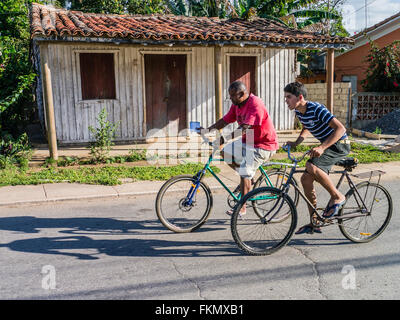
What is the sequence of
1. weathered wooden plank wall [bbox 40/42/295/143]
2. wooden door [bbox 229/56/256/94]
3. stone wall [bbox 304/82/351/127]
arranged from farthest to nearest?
stone wall [bbox 304/82/351/127] → wooden door [bbox 229/56/256/94] → weathered wooden plank wall [bbox 40/42/295/143]

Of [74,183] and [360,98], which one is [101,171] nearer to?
[74,183]

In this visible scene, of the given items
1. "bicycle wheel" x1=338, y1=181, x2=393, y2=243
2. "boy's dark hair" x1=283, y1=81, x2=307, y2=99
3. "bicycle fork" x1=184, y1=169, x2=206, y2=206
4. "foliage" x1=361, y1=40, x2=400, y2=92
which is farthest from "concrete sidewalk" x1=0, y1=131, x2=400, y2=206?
"foliage" x1=361, y1=40, x2=400, y2=92

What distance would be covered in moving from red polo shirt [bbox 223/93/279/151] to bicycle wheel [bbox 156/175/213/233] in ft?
2.93

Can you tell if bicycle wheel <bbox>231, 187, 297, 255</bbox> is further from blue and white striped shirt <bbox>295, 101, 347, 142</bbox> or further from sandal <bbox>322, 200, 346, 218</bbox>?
blue and white striped shirt <bbox>295, 101, 347, 142</bbox>

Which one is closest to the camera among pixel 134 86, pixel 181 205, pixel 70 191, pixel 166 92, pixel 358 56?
pixel 181 205

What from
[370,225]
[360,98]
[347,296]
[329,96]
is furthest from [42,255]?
[360,98]

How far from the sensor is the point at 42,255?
468 cm

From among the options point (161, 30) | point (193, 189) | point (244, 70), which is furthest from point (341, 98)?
point (193, 189)

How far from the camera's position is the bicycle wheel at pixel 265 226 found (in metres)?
4.51

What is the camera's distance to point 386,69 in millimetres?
16203

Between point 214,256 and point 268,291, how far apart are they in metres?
1.00

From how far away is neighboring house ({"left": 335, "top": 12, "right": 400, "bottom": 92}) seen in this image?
1942 centimetres

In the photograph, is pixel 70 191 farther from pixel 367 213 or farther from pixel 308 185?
pixel 367 213

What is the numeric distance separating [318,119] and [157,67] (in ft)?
29.1
